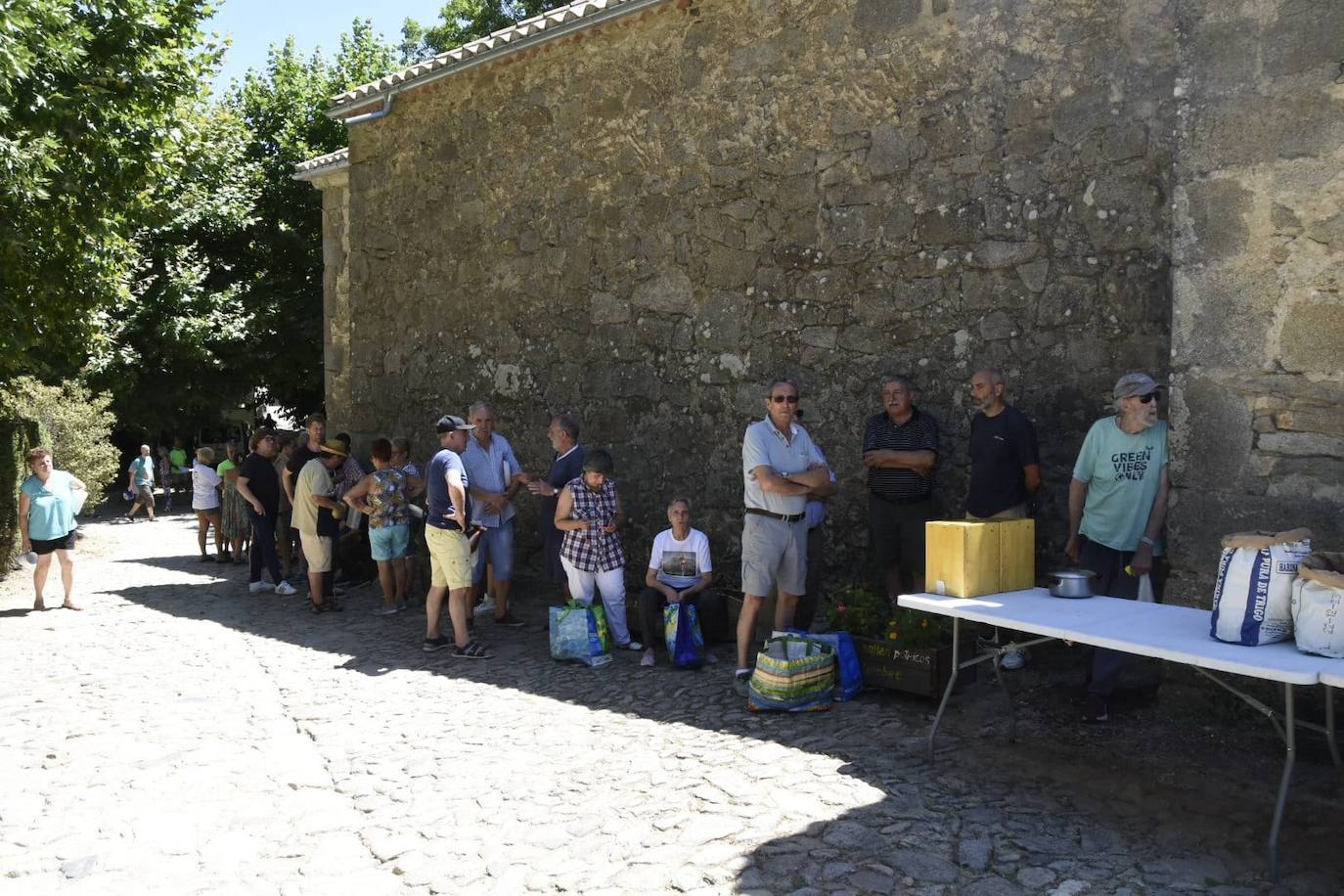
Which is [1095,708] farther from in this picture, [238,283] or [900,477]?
[238,283]

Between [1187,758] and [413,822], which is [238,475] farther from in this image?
[1187,758]

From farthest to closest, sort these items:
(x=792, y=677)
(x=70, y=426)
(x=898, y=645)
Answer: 1. (x=70, y=426)
2. (x=898, y=645)
3. (x=792, y=677)

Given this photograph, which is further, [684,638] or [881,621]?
[684,638]

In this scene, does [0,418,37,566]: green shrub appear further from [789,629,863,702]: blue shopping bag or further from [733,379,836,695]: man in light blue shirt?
[789,629,863,702]: blue shopping bag

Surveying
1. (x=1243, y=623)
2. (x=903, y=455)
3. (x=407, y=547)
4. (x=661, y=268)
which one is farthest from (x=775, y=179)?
(x=1243, y=623)

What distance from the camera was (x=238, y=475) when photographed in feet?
32.2

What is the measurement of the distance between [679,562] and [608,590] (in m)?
0.56

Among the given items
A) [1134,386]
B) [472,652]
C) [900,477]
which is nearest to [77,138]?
[472,652]

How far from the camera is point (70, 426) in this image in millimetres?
14773

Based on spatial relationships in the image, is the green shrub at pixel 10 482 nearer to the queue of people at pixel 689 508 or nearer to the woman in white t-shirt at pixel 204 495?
the woman in white t-shirt at pixel 204 495

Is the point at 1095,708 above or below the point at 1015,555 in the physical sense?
below

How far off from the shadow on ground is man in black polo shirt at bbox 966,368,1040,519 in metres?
0.90

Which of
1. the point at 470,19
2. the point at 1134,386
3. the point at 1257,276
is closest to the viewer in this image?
the point at 1257,276

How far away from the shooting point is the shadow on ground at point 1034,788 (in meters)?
3.59
